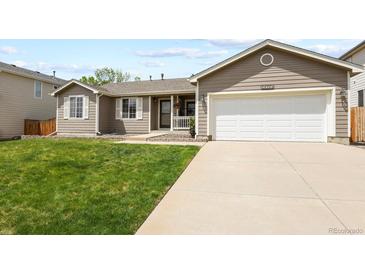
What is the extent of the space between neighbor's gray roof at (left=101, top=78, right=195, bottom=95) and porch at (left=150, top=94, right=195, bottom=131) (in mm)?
579

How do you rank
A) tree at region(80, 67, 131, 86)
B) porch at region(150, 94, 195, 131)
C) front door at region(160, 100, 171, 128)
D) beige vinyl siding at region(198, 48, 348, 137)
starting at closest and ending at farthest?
beige vinyl siding at region(198, 48, 348, 137) → porch at region(150, 94, 195, 131) → front door at region(160, 100, 171, 128) → tree at region(80, 67, 131, 86)

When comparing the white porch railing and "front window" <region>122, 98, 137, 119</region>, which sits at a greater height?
"front window" <region>122, 98, 137, 119</region>

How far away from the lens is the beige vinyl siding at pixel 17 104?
16188mm

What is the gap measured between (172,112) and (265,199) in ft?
39.9

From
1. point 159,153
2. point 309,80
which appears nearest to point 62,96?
point 159,153

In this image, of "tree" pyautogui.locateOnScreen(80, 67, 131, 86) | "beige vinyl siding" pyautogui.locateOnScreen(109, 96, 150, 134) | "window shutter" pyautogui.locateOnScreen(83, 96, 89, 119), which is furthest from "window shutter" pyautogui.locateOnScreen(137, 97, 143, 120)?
"tree" pyautogui.locateOnScreen(80, 67, 131, 86)

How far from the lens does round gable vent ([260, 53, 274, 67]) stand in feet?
37.5

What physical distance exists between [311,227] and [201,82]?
33.0 feet

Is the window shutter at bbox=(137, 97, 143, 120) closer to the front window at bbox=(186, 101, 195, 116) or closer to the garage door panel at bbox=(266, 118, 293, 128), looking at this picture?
the front window at bbox=(186, 101, 195, 116)

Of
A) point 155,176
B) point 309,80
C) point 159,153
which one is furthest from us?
point 309,80

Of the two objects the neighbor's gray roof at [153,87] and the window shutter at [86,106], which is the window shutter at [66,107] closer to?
the window shutter at [86,106]

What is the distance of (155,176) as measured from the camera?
5.40 metres

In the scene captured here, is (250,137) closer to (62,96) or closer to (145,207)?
(145,207)

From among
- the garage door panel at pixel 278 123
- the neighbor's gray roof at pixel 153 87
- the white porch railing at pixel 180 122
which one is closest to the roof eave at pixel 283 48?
the garage door panel at pixel 278 123
